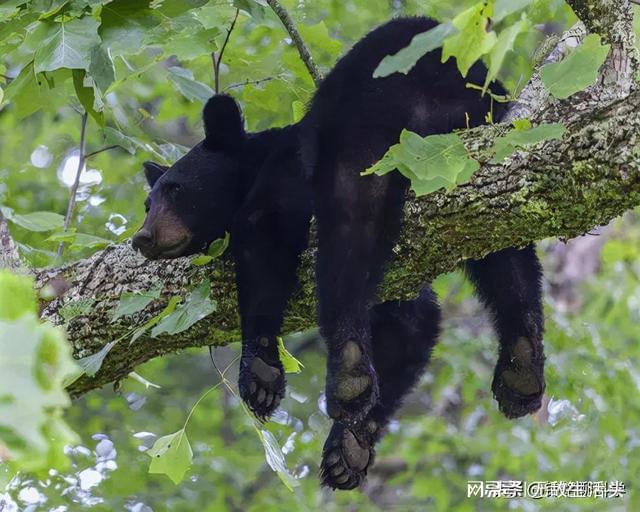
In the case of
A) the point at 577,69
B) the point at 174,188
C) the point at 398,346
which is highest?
the point at 577,69

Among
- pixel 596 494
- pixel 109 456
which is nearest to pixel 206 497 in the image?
pixel 109 456

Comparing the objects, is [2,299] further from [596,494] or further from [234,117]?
[596,494]

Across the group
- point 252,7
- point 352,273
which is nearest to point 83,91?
point 252,7

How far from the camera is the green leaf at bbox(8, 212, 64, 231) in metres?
4.77

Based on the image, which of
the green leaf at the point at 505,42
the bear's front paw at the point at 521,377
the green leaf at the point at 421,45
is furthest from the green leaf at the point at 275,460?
the green leaf at the point at 505,42

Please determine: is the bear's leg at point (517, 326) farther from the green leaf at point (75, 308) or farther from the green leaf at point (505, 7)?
the green leaf at point (505, 7)

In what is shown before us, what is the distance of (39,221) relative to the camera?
15.8 feet

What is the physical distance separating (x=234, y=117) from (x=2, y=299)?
371cm

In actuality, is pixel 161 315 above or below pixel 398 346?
above

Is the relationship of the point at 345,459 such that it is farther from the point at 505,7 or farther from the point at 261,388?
the point at 505,7

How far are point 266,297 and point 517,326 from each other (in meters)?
1.14

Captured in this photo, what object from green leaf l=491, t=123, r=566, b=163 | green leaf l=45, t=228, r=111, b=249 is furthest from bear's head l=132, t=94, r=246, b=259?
green leaf l=491, t=123, r=566, b=163

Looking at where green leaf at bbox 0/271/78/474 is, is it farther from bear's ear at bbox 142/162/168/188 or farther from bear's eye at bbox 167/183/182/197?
bear's ear at bbox 142/162/168/188

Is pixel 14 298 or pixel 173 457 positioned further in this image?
pixel 173 457
